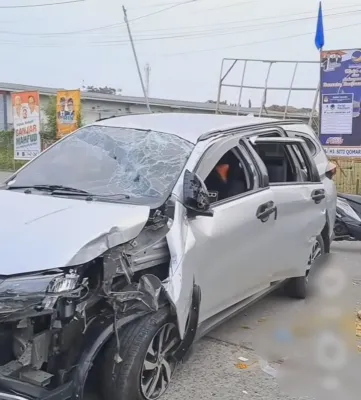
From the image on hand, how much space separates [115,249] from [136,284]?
10.8 inches

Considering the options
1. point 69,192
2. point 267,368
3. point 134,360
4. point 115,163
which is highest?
point 115,163

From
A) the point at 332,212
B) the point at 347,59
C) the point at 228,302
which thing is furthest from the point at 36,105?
the point at 228,302

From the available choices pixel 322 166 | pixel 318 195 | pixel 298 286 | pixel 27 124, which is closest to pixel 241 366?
pixel 298 286

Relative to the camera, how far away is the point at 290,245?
17.0ft

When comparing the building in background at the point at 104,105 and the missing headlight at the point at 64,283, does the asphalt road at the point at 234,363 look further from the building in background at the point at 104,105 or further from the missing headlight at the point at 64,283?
the building in background at the point at 104,105

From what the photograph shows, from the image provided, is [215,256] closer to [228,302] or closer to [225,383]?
[228,302]

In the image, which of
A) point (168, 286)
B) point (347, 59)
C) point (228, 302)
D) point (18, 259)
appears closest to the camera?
point (18, 259)

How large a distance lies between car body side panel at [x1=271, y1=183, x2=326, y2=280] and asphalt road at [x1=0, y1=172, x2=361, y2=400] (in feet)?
1.56

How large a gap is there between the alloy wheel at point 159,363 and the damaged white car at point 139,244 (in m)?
0.01

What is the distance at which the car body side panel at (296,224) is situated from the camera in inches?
198

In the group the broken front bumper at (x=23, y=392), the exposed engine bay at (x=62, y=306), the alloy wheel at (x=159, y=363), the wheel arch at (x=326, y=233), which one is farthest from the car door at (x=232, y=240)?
the wheel arch at (x=326, y=233)

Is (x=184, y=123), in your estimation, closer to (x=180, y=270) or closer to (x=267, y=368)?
(x=180, y=270)

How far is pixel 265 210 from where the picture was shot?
4.70 meters

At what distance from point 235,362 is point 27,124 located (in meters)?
17.4
